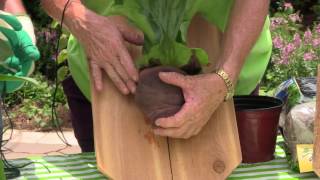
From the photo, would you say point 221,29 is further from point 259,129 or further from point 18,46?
point 18,46

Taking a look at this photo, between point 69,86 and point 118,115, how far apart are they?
12.9 inches

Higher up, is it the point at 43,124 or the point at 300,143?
the point at 300,143

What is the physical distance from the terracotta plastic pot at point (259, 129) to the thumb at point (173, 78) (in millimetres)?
169

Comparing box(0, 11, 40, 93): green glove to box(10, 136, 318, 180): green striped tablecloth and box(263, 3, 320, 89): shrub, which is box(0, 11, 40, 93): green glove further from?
box(263, 3, 320, 89): shrub

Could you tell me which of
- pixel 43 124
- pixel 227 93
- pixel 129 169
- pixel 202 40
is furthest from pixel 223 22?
pixel 43 124

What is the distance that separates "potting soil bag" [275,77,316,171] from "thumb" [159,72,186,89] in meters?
0.25

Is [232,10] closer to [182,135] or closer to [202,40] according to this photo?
[202,40]

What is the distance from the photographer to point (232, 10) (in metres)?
1.14

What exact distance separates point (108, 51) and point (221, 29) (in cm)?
31

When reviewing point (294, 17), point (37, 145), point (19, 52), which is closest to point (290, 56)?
point (294, 17)

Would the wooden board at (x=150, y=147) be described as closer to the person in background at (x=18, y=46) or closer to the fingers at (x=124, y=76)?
the fingers at (x=124, y=76)

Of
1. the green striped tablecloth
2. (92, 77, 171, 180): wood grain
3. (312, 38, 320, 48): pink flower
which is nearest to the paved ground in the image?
(312, 38, 320, 48): pink flower

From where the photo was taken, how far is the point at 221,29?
126cm

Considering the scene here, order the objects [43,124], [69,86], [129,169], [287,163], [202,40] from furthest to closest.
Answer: [43,124]
[69,86]
[202,40]
[287,163]
[129,169]
